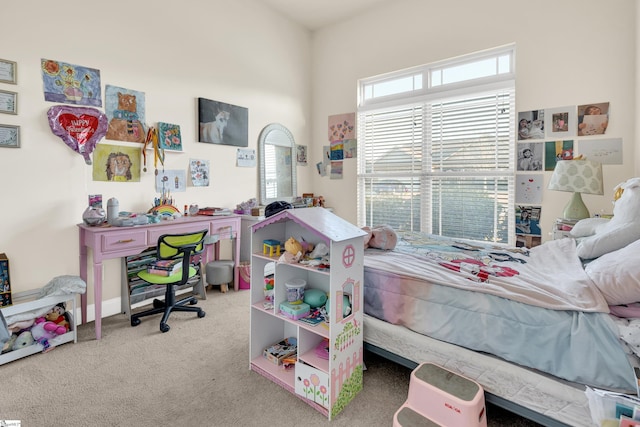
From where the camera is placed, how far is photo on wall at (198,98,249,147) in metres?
3.40

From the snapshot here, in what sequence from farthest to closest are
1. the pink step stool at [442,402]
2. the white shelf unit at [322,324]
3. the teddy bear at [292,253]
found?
the teddy bear at [292,253], the white shelf unit at [322,324], the pink step stool at [442,402]

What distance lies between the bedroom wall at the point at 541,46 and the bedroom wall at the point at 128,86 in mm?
1242

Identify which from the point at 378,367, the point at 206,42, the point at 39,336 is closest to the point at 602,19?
the point at 378,367

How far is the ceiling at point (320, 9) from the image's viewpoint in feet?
13.0

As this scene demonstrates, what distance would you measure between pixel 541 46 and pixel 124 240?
399cm

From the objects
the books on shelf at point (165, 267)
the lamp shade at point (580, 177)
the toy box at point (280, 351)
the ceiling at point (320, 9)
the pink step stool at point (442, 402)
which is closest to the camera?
the pink step stool at point (442, 402)

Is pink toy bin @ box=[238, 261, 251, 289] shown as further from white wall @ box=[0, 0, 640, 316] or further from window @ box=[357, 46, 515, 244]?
window @ box=[357, 46, 515, 244]

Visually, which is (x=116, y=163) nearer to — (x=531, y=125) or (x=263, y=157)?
(x=263, y=157)

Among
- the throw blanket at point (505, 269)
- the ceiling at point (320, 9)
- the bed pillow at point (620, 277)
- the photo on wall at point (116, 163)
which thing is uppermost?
the ceiling at point (320, 9)

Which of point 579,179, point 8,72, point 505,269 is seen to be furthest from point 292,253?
point 8,72

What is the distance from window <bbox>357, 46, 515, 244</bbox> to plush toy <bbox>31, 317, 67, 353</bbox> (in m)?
3.29

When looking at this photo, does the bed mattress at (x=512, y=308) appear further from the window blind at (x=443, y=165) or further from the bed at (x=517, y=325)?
the window blind at (x=443, y=165)

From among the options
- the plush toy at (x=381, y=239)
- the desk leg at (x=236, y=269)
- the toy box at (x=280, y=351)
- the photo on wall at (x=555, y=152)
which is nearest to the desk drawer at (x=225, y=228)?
the desk leg at (x=236, y=269)

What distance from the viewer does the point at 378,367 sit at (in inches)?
78.8
